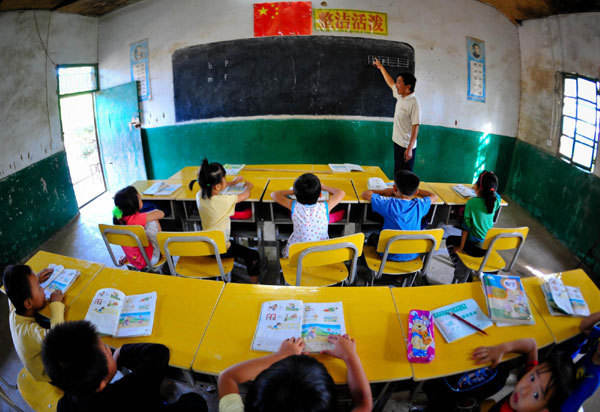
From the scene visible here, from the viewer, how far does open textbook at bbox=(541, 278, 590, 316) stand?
1481 millimetres

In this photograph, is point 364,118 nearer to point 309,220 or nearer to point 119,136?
point 309,220

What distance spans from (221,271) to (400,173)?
4.57 feet

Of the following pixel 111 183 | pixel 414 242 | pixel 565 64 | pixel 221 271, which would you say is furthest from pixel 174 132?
pixel 565 64

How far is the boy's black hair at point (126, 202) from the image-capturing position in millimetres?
2182

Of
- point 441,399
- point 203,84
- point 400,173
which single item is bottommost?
point 441,399

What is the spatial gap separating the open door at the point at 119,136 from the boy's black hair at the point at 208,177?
2.91 metres

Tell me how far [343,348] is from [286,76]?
12.7 ft

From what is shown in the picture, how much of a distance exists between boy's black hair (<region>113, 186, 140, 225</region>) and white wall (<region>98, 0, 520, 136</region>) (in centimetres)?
270

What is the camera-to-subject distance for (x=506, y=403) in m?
1.23

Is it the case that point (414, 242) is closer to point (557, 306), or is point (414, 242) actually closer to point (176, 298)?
point (557, 306)

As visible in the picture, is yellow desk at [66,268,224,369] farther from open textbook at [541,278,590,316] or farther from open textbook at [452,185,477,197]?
open textbook at [452,185,477,197]

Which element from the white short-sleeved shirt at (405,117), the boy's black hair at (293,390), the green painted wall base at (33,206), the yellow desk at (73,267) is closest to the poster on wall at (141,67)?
the green painted wall base at (33,206)

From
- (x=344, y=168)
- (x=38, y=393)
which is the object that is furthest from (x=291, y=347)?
(x=344, y=168)

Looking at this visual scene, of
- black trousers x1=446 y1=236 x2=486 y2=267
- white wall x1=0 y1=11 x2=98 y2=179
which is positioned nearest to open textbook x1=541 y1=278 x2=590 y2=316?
black trousers x1=446 y1=236 x2=486 y2=267
